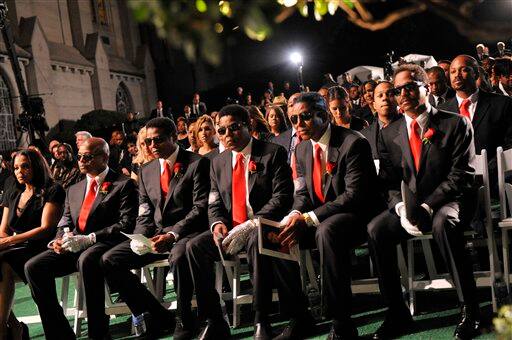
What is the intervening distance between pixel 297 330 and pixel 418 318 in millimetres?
916

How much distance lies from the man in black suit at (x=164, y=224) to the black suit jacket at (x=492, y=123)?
8.00 ft

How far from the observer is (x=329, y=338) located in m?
4.92

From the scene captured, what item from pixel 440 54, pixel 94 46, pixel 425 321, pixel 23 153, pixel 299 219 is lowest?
pixel 425 321

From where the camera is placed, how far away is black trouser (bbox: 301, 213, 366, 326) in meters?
4.91

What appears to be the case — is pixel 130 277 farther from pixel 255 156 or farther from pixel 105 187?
pixel 255 156

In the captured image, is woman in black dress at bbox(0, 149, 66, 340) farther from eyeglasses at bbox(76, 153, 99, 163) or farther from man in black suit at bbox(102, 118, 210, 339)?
man in black suit at bbox(102, 118, 210, 339)

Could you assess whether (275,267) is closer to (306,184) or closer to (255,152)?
(306,184)

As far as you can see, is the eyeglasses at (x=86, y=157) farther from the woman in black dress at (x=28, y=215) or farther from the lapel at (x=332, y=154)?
the lapel at (x=332, y=154)

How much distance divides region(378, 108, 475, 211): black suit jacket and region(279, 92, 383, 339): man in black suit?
0.19 meters

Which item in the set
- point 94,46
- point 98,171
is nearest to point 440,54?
point 94,46

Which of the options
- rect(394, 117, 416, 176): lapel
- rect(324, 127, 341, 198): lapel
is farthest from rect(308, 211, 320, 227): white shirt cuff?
rect(394, 117, 416, 176): lapel

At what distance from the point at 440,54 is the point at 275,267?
29164 millimetres

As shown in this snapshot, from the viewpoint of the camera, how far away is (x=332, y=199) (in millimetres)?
5562

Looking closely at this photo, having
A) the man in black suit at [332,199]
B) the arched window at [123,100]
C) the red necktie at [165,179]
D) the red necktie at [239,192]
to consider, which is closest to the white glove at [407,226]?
the man in black suit at [332,199]
